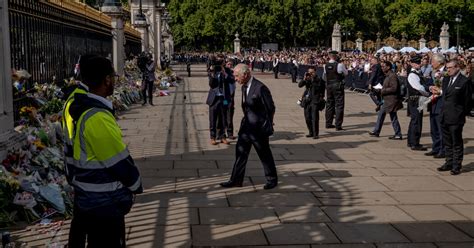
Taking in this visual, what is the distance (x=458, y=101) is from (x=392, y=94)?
335cm

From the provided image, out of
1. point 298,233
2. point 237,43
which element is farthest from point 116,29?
point 237,43

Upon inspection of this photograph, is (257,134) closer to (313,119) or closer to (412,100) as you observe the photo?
(412,100)

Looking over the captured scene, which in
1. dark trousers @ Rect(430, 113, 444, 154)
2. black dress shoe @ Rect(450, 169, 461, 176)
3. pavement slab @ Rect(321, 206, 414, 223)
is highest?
dark trousers @ Rect(430, 113, 444, 154)

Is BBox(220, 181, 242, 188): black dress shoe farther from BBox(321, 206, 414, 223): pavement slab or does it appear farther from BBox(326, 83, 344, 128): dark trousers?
BBox(326, 83, 344, 128): dark trousers

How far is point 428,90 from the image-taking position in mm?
10602

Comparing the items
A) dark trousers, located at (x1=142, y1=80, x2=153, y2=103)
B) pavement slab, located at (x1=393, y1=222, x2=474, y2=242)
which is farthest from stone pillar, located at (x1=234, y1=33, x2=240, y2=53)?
pavement slab, located at (x1=393, y1=222, x2=474, y2=242)

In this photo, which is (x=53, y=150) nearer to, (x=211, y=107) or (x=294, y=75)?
(x=211, y=107)

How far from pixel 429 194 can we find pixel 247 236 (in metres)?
2.88

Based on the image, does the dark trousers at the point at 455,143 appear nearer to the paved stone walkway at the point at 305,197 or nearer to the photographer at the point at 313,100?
the paved stone walkway at the point at 305,197

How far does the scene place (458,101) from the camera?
8602 millimetres

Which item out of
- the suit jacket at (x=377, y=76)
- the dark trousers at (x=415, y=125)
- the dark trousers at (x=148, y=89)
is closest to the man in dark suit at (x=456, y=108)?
the dark trousers at (x=415, y=125)

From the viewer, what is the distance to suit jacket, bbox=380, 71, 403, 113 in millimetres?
11922

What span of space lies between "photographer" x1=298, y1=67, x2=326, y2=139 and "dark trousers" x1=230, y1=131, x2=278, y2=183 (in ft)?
14.9

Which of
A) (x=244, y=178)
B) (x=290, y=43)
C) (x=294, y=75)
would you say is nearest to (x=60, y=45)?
(x=244, y=178)
